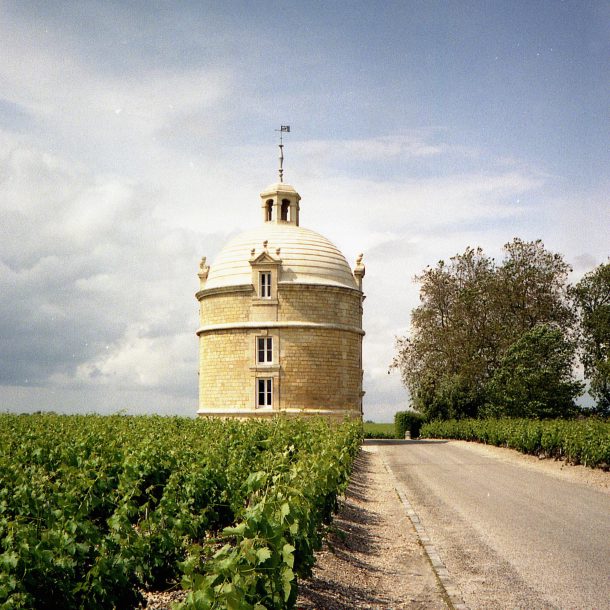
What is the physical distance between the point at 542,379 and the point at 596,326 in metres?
10.7

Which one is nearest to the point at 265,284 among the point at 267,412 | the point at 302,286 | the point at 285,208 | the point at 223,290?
the point at 302,286

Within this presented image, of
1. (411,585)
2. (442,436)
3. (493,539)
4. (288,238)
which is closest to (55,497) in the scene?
(411,585)

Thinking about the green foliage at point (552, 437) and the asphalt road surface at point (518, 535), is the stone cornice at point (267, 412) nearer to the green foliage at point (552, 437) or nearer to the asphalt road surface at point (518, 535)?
the green foliage at point (552, 437)

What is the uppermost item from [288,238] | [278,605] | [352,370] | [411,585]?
[288,238]

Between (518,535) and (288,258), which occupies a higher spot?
(288,258)

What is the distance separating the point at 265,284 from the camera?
40688 millimetres

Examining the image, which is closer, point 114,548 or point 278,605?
point 278,605

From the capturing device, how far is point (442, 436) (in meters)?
49.4

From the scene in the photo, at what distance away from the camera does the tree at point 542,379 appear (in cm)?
4094

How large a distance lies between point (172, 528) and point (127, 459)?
11.6 feet

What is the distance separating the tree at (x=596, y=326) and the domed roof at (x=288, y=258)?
57.4 ft

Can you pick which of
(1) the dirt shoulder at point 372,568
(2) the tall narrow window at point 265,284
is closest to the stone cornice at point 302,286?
(2) the tall narrow window at point 265,284

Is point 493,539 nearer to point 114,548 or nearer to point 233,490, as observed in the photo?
point 233,490

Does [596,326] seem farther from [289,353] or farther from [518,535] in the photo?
[518,535]
